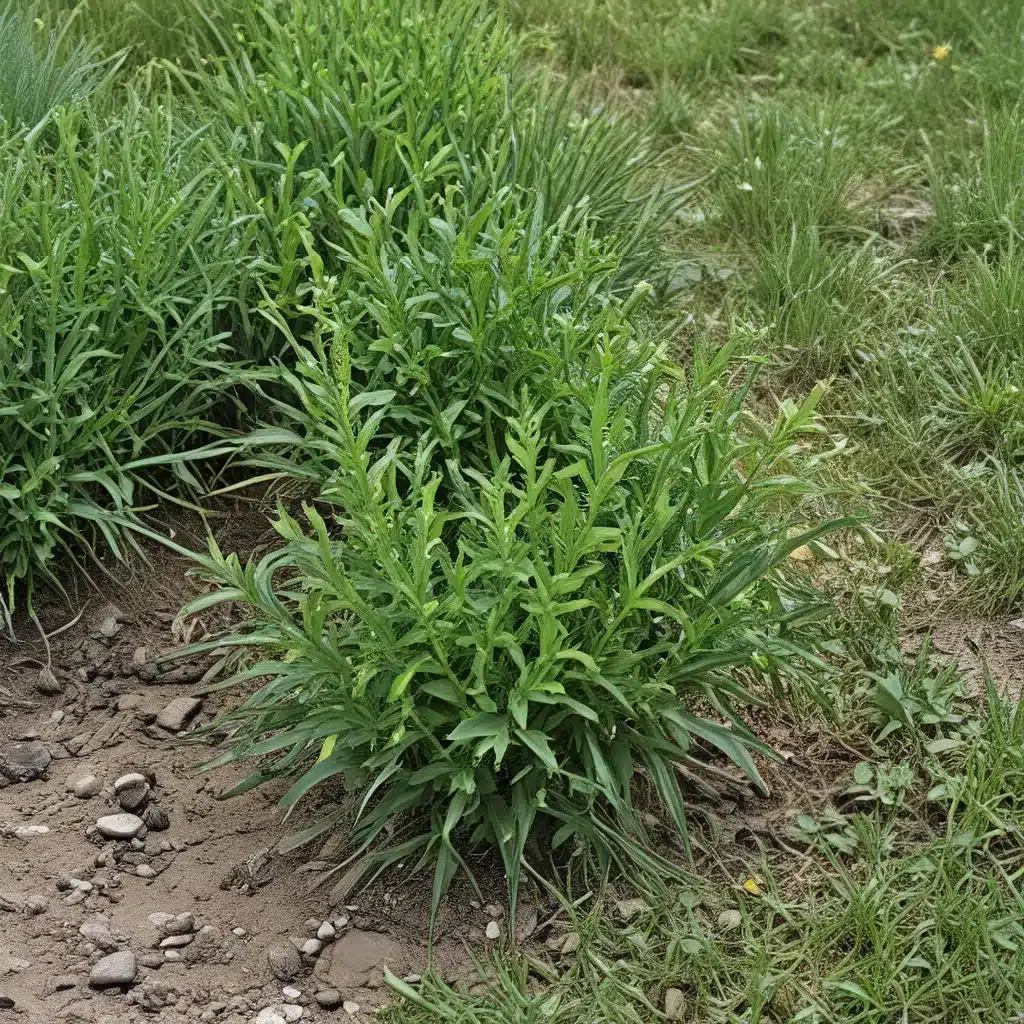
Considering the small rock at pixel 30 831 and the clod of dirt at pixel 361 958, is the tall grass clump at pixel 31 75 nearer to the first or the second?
the small rock at pixel 30 831

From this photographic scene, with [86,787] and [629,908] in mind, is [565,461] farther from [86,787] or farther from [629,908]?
[86,787]

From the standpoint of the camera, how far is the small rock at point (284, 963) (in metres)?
2.20

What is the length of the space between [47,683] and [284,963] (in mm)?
841

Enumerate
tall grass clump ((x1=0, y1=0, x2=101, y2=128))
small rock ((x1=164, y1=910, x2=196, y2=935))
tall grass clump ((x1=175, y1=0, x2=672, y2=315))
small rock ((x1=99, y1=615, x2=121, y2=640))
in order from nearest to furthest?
small rock ((x1=164, y1=910, x2=196, y2=935))
small rock ((x1=99, y1=615, x2=121, y2=640))
tall grass clump ((x1=175, y1=0, x2=672, y2=315))
tall grass clump ((x1=0, y1=0, x2=101, y2=128))

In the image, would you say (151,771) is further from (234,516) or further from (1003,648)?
(1003,648)

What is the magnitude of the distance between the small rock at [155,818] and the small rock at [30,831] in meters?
0.17

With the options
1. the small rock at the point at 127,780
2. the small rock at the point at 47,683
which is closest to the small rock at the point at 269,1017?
the small rock at the point at 127,780

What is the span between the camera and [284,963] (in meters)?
2.20

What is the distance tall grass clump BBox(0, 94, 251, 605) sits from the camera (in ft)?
8.78

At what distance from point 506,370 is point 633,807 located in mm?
893

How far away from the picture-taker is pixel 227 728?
8.67ft

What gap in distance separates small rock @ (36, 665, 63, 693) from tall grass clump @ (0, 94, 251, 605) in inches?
7.0

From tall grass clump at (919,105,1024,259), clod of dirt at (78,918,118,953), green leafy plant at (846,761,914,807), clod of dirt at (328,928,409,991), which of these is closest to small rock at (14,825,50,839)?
clod of dirt at (78,918,118,953)

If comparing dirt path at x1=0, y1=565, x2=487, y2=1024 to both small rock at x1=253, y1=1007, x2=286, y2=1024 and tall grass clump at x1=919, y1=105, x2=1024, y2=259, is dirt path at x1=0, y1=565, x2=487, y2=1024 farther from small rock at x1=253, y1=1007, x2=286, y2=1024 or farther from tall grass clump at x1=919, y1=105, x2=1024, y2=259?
tall grass clump at x1=919, y1=105, x2=1024, y2=259
